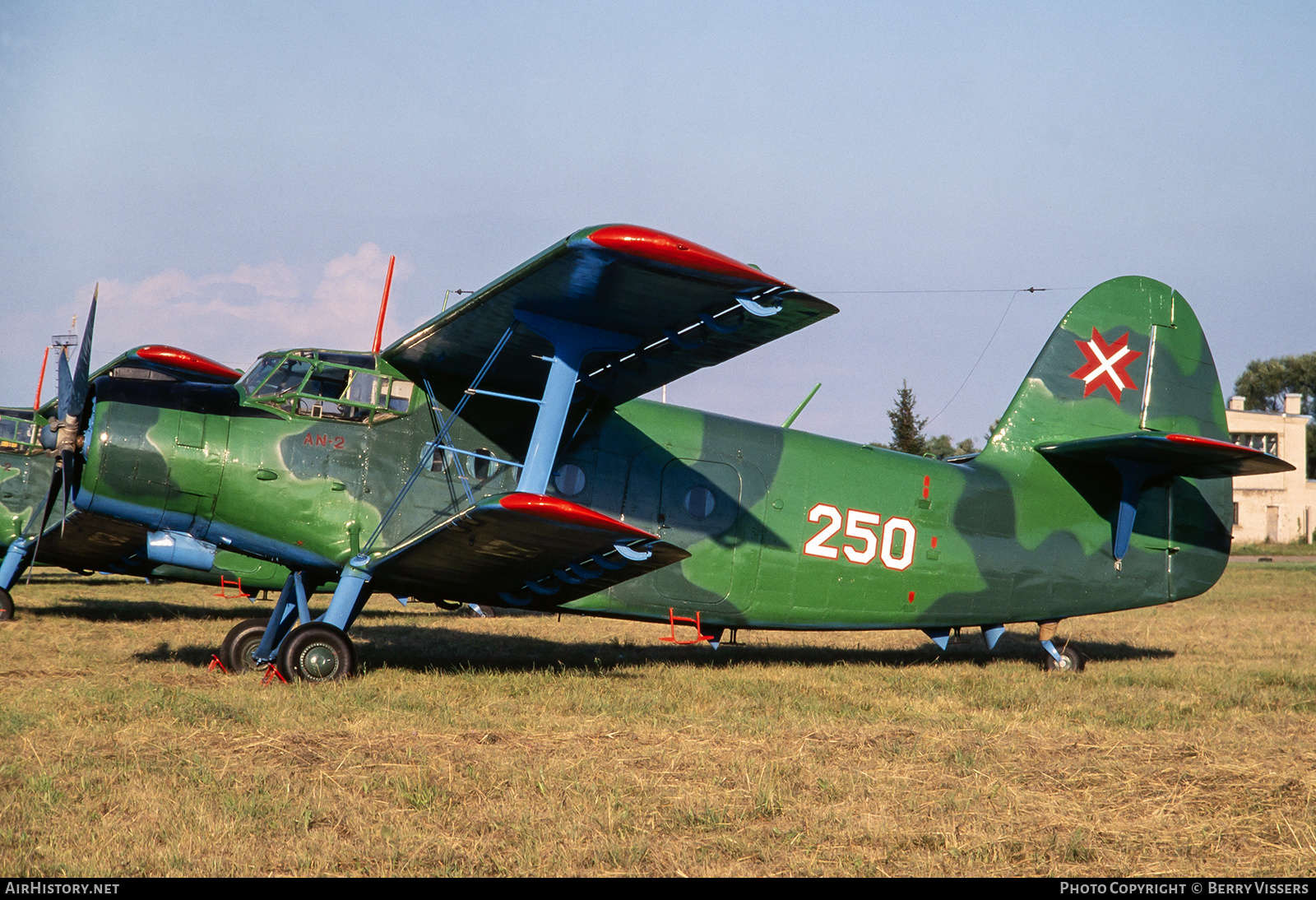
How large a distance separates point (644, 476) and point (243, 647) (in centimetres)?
392

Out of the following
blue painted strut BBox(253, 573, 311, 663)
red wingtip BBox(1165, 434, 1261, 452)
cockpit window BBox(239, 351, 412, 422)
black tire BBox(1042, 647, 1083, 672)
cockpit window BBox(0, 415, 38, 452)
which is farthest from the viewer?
cockpit window BBox(0, 415, 38, 452)

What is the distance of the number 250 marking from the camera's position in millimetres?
9750

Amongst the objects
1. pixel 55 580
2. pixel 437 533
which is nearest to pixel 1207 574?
pixel 437 533

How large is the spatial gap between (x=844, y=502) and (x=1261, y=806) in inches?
208

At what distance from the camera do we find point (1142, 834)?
4.36 m

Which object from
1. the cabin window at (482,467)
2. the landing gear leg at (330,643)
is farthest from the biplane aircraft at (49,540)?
the cabin window at (482,467)

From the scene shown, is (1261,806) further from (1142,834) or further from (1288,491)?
(1288,491)

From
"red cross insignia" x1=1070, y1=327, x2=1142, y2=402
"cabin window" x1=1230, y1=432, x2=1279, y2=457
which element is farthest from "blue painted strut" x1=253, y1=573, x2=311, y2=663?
"cabin window" x1=1230, y1=432, x2=1279, y2=457

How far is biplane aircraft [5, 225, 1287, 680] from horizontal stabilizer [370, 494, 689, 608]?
30 mm

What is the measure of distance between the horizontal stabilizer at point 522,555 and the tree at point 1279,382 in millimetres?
96539

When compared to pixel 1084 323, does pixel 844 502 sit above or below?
below

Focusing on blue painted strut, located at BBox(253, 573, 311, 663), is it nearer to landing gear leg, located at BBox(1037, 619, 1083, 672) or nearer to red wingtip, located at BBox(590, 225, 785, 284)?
red wingtip, located at BBox(590, 225, 785, 284)

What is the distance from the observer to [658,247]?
610 centimetres

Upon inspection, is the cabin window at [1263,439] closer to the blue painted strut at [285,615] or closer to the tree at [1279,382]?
the tree at [1279,382]
